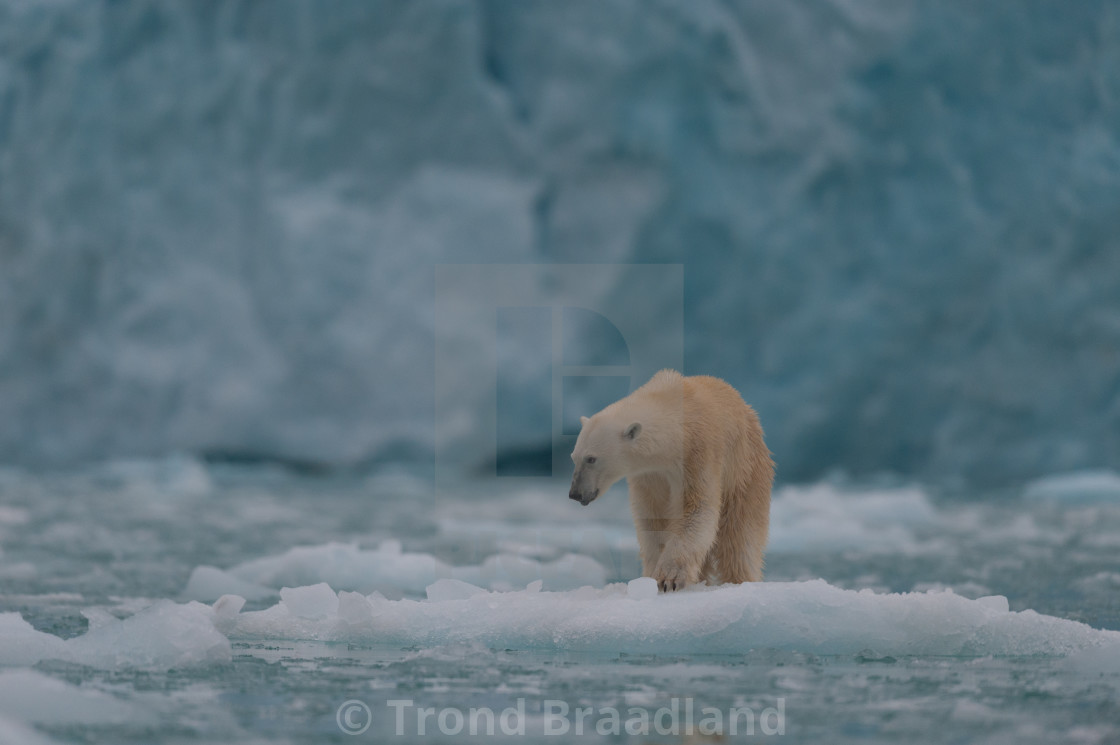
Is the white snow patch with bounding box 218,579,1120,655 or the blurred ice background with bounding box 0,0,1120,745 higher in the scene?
the blurred ice background with bounding box 0,0,1120,745

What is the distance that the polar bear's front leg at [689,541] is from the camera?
2.94 m

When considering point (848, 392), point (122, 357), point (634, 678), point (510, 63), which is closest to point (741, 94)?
point (510, 63)

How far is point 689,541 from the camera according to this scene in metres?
2.96

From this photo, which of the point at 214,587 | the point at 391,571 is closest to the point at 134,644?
the point at 214,587

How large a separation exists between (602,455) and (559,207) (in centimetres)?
871

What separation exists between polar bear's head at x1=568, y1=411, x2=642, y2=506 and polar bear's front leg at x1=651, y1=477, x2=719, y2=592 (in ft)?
0.65

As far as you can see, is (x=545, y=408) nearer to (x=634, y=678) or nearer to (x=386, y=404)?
(x=386, y=404)

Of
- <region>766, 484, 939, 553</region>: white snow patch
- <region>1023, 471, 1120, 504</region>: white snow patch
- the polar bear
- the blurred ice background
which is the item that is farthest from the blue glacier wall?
the polar bear

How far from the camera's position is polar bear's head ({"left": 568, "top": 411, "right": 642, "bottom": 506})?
9.64 feet

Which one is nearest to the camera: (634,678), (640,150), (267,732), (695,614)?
(267,732)

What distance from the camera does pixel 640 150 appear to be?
11008 millimetres

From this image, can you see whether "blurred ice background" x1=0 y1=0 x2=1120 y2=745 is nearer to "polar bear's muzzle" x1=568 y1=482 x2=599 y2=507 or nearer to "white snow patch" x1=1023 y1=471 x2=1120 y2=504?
"white snow patch" x1=1023 y1=471 x2=1120 y2=504

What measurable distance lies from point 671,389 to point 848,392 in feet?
28.2

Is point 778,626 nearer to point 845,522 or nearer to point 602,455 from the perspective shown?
point 602,455
